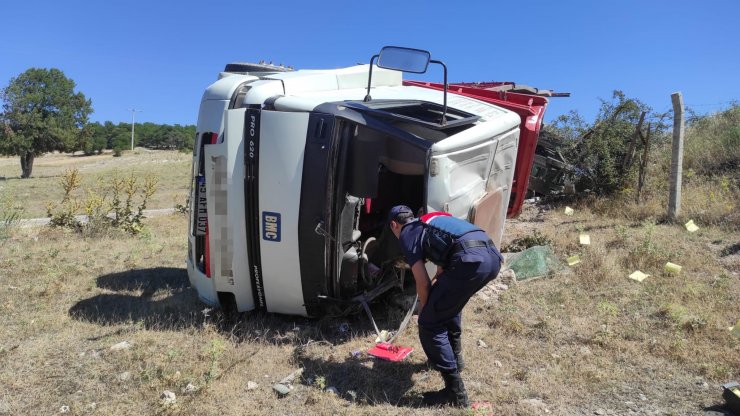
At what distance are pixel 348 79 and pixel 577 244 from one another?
3.74 m

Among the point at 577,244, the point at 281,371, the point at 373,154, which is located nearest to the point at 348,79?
the point at 373,154

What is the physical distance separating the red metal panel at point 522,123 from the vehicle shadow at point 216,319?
235 centimetres

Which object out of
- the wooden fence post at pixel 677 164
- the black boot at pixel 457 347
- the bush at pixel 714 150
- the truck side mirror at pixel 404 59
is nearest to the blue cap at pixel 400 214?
the black boot at pixel 457 347

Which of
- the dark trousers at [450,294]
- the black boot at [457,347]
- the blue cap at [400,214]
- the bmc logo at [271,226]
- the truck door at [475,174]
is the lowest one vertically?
the black boot at [457,347]

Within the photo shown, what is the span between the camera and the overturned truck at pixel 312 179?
4227 mm

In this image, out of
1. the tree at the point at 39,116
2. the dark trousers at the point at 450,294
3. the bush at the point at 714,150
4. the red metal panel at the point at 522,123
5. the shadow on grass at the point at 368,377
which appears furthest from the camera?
the tree at the point at 39,116

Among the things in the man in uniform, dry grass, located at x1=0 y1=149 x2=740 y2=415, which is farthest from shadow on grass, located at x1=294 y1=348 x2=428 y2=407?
the man in uniform

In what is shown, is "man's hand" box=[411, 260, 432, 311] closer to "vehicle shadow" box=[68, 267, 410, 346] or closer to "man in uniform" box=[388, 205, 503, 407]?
"man in uniform" box=[388, 205, 503, 407]

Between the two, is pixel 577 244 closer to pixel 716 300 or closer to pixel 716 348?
pixel 716 300

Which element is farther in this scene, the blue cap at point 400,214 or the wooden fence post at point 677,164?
the wooden fence post at point 677,164

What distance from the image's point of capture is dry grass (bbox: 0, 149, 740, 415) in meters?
3.61

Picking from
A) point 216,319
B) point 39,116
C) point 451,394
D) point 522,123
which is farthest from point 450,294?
point 39,116

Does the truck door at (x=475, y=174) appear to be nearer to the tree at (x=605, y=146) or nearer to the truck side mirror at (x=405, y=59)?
the truck side mirror at (x=405, y=59)

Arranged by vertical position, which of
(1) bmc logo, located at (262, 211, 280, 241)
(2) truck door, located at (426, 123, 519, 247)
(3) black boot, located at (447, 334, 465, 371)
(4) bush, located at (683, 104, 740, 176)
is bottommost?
(3) black boot, located at (447, 334, 465, 371)
